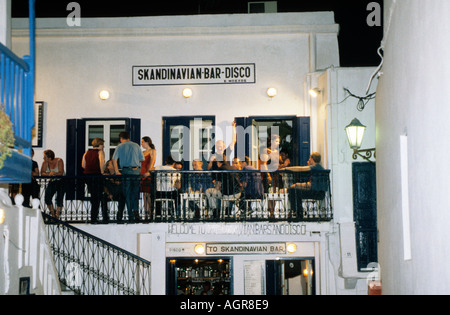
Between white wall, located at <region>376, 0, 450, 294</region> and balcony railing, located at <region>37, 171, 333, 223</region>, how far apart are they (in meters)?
3.85

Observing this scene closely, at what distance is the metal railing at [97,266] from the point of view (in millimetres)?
13984

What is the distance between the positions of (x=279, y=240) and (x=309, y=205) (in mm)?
1047

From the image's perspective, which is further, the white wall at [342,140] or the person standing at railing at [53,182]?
the white wall at [342,140]

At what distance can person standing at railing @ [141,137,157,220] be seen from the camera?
13.9 m

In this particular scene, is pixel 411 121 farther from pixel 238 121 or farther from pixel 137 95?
pixel 137 95

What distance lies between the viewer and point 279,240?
583 inches

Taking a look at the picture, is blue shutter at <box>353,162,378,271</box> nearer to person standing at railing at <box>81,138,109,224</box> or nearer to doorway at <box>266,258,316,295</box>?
doorway at <box>266,258,316,295</box>

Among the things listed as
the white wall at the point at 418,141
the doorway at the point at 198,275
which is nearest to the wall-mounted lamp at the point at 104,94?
the doorway at the point at 198,275

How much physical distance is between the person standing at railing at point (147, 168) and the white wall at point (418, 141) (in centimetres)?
538

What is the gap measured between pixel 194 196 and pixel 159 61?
3.69m

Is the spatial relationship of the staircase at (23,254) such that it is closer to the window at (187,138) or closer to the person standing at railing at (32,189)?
the person standing at railing at (32,189)

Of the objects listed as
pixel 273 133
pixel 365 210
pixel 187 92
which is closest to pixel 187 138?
pixel 187 92

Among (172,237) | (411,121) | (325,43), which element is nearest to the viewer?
(411,121)

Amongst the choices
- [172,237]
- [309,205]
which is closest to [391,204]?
[309,205]
